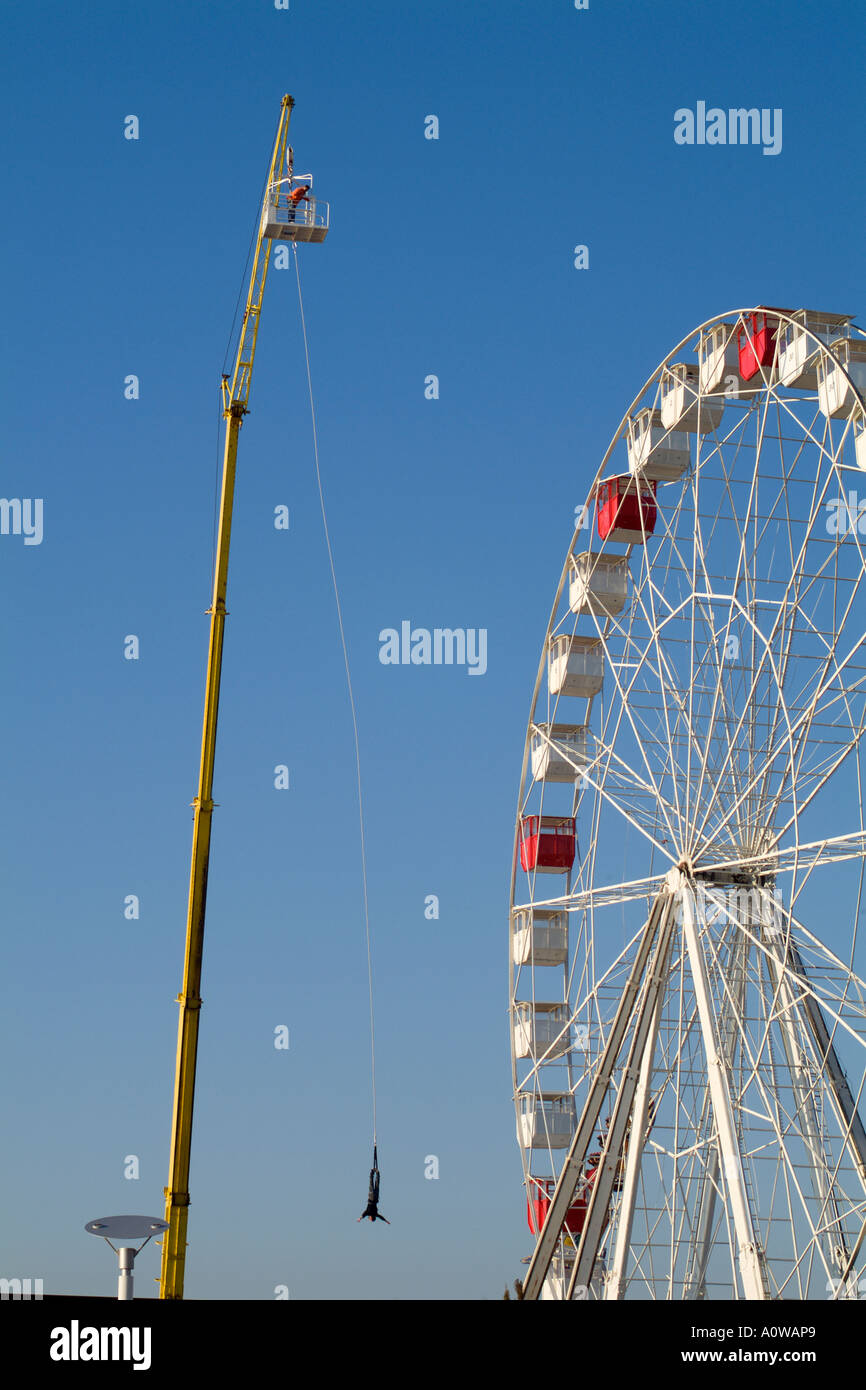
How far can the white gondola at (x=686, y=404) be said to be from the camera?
3631 centimetres

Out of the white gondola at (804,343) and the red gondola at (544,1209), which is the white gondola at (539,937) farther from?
the white gondola at (804,343)

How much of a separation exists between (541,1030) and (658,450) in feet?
43.7

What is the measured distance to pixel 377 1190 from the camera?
27453mm

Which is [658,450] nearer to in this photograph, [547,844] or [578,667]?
[578,667]

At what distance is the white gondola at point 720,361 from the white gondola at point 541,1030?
47.8ft

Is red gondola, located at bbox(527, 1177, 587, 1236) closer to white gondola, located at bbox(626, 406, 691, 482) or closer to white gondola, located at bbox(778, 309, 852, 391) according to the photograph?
white gondola, located at bbox(626, 406, 691, 482)

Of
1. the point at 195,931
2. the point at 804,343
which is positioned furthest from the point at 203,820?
the point at 804,343

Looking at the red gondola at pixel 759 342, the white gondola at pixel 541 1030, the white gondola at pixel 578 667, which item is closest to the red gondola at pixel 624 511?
the white gondola at pixel 578 667

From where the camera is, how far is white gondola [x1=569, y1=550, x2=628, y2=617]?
131ft

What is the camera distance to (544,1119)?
40.0 meters

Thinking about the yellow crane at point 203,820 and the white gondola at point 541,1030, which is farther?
the white gondola at point 541,1030

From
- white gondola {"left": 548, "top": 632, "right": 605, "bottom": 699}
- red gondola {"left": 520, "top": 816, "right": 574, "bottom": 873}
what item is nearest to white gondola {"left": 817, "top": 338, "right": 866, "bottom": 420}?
white gondola {"left": 548, "top": 632, "right": 605, "bottom": 699}
